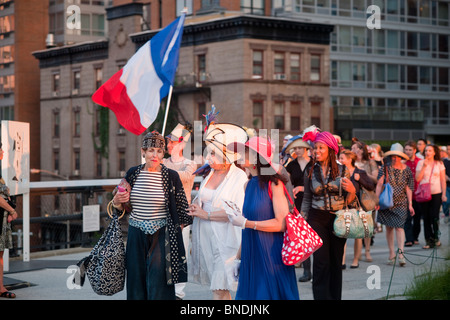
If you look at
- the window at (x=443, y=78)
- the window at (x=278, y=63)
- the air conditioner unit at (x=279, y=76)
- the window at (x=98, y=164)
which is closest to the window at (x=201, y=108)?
the air conditioner unit at (x=279, y=76)

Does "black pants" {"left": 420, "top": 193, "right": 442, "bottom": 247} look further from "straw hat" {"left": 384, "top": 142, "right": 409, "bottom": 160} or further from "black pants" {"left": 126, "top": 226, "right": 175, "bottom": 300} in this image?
"black pants" {"left": 126, "top": 226, "right": 175, "bottom": 300}

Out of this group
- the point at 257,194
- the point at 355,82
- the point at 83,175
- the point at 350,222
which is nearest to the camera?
the point at 257,194

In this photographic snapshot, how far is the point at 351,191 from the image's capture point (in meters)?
8.83

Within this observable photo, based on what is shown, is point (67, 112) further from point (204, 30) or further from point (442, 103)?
point (442, 103)

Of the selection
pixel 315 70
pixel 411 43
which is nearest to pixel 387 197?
pixel 315 70

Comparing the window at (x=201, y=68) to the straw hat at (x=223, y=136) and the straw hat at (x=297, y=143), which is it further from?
the straw hat at (x=223, y=136)

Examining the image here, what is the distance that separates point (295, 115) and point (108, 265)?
43.1m

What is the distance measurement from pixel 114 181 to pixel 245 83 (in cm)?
3082

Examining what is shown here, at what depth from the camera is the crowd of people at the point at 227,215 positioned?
695cm

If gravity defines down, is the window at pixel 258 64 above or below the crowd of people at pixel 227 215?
above

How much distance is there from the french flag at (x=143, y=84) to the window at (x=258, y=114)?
3565cm

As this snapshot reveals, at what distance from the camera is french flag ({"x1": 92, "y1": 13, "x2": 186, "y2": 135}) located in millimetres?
12148

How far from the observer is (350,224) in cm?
869

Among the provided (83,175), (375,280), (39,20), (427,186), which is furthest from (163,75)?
(39,20)
